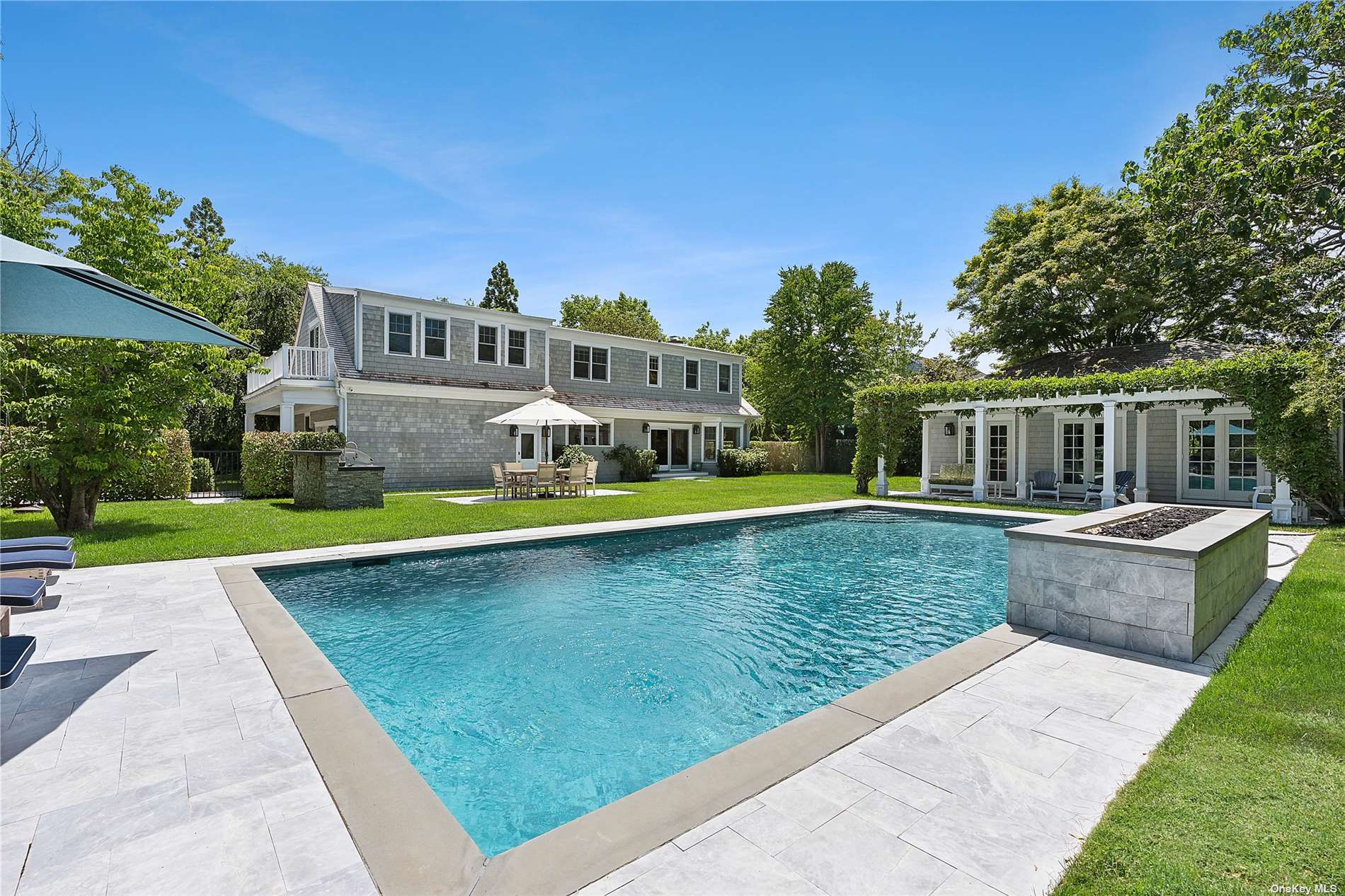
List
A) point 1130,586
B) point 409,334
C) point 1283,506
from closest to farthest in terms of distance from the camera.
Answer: point 1130,586 < point 1283,506 < point 409,334

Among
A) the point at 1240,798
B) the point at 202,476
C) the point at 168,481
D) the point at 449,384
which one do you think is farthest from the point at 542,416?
the point at 1240,798

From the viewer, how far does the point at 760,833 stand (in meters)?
2.37

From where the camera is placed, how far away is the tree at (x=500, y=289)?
1865 inches

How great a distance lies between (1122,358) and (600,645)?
19.0m

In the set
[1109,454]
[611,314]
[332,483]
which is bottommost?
[332,483]

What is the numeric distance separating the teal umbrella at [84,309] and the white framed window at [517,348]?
1634 cm

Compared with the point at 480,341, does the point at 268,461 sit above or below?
below

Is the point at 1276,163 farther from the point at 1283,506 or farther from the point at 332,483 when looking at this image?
the point at 332,483

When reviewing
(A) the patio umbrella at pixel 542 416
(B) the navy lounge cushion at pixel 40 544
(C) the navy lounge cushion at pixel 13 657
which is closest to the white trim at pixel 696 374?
(A) the patio umbrella at pixel 542 416

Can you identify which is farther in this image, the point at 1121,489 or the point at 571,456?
the point at 571,456

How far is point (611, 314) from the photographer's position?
46.7 meters

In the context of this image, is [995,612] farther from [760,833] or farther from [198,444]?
[198,444]

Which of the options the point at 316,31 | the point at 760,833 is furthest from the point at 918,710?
the point at 316,31

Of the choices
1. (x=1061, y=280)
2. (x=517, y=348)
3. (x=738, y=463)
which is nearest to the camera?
(x=1061, y=280)
